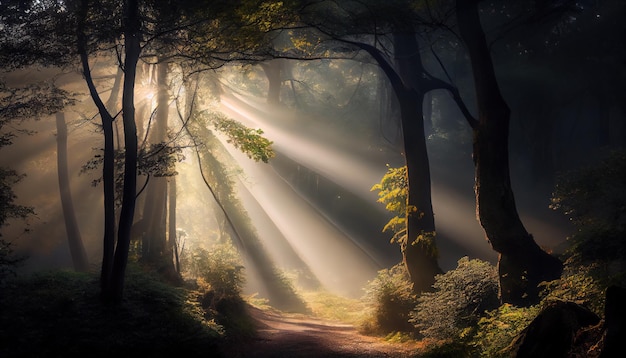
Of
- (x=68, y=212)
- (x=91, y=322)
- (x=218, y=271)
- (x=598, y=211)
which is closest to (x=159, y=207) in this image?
(x=218, y=271)

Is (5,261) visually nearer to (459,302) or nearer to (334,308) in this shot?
(459,302)

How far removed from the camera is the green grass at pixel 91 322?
28.8 ft

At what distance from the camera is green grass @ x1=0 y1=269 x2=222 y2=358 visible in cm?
877

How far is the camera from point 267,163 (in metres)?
18.2

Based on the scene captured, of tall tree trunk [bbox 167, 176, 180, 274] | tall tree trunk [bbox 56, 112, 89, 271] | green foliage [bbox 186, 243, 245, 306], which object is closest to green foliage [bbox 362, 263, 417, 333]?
green foliage [bbox 186, 243, 245, 306]

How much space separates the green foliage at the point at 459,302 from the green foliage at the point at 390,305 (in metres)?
1.74

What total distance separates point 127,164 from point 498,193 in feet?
30.9

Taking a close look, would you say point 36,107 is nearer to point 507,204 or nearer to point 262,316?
point 262,316

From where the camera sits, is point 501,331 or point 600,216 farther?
point 600,216

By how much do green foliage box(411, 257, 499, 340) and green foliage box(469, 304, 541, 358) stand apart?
0.65 metres

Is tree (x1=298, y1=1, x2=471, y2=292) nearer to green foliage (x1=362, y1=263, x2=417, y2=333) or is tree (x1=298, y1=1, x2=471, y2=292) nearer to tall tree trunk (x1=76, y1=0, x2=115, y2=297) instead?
green foliage (x1=362, y1=263, x2=417, y2=333)

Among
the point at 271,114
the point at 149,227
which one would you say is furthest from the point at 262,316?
the point at 271,114

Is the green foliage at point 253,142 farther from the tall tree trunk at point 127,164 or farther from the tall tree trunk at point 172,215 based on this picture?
the tall tree trunk at point 172,215

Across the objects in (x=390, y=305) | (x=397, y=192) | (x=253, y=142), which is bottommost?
(x=390, y=305)
